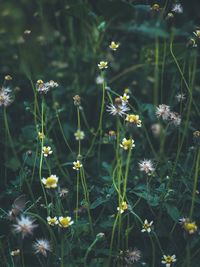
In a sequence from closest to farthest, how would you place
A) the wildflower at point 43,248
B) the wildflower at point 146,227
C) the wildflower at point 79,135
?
the wildflower at point 43,248 → the wildflower at point 146,227 → the wildflower at point 79,135

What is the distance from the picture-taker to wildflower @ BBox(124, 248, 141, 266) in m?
1.47

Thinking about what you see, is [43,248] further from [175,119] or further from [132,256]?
[175,119]

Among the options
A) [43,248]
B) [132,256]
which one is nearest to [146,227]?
[132,256]

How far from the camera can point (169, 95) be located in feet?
7.33

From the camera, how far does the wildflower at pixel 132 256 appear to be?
147 centimetres

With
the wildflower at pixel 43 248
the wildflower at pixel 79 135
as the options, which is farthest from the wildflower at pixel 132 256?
the wildflower at pixel 79 135

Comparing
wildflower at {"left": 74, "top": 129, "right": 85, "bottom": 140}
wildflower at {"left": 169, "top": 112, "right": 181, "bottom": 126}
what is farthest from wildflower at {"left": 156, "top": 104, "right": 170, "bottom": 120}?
wildflower at {"left": 74, "top": 129, "right": 85, "bottom": 140}

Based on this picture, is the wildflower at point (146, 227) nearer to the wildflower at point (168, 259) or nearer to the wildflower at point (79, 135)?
the wildflower at point (168, 259)

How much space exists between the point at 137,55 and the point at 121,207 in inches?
56.3

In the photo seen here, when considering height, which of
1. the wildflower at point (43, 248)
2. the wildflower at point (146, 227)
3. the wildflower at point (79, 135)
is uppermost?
the wildflower at point (79, 135)

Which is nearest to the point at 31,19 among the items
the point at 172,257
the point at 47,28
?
the point at 47,28

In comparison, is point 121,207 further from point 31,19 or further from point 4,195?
point 31,19

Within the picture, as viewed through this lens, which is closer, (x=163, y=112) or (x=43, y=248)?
(x=43, y=248)

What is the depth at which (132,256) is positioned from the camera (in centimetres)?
148
